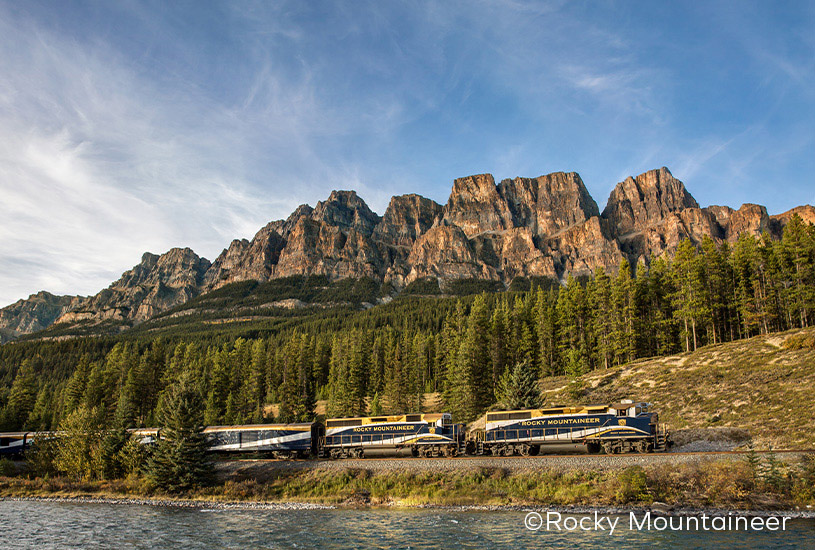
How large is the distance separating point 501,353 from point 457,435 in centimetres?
3574

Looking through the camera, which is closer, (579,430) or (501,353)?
(579,430)

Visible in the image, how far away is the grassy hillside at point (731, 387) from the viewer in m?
43.9

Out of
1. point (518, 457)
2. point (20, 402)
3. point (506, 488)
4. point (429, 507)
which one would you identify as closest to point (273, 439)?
point (429, 507)

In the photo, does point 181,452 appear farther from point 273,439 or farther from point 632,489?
point 632,489

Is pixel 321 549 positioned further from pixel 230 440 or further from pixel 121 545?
pixel 230 440

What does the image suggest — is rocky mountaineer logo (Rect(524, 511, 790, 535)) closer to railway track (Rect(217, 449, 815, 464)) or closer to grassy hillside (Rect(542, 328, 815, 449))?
railway track (Rect(217, 449, 815, 464))

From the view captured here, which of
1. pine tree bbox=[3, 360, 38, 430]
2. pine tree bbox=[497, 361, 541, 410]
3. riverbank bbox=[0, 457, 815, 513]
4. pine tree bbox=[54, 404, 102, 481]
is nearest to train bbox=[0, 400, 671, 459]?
pine tree bbox=[54, 404, 102, 481]

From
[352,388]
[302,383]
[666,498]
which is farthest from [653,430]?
[302,383]

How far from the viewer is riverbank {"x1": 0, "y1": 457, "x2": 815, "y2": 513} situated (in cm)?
3158

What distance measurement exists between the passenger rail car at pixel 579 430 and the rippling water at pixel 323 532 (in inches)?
490

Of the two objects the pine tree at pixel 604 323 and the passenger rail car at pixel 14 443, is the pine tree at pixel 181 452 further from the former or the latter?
the pine tree at pixel 604 323

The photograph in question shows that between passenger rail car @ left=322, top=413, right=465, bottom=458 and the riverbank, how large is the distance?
5.65 metres

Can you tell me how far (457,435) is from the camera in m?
48.2

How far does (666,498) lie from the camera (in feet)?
107
